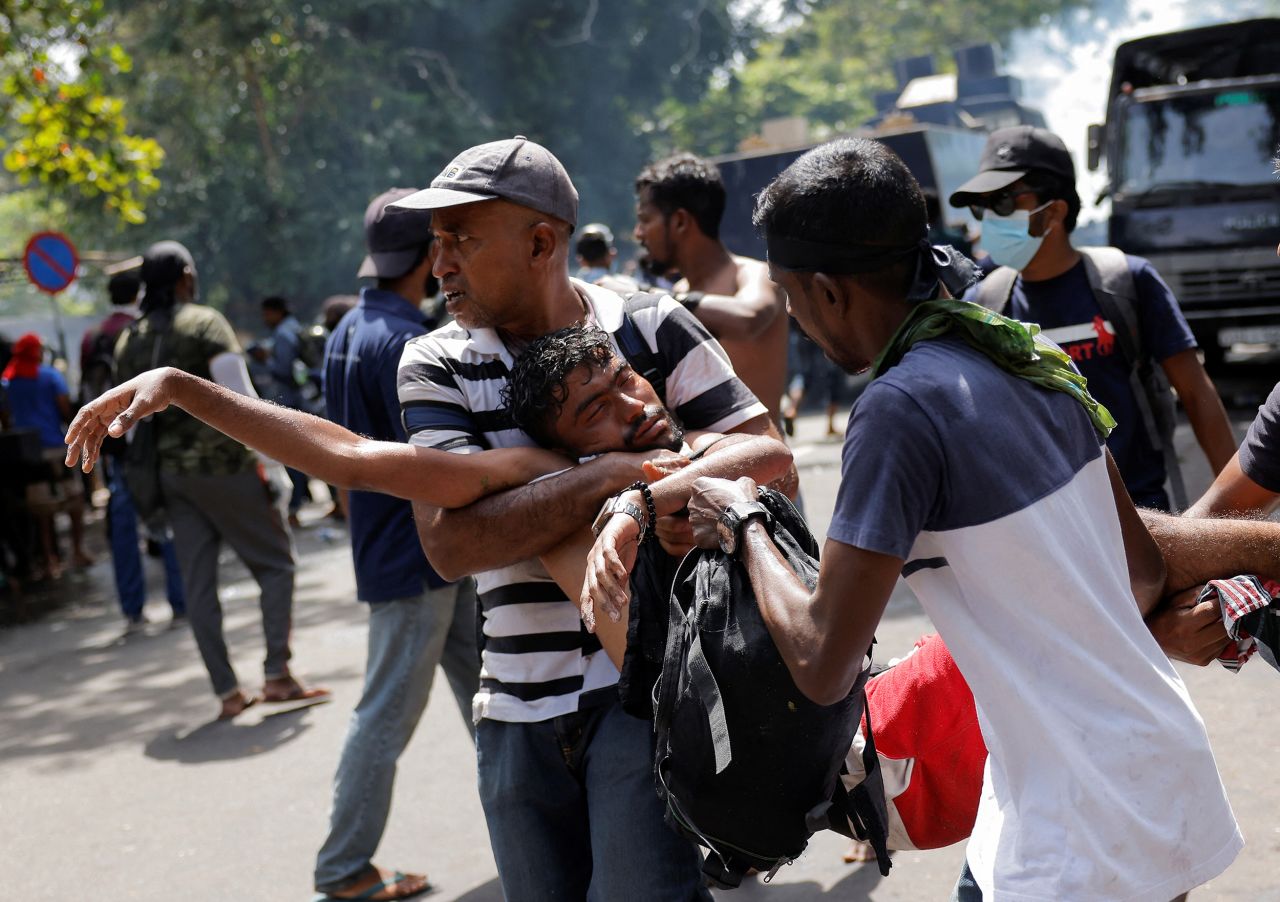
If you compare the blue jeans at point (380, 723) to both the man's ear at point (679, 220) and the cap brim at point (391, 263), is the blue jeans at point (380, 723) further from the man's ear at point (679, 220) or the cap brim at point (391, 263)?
the man's ear at point (679, 220)

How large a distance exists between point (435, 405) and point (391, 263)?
2.14 meters

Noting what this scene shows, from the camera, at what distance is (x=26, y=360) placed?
37.4 feet

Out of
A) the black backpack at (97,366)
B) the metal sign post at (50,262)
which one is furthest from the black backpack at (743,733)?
the metal sign post at (50,262)

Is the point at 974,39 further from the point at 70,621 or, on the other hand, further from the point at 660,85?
the point at 70,621

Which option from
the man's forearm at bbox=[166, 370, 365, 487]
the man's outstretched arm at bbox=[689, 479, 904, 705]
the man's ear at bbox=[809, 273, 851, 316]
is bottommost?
the man's outstretched arm at bbox=[689, 479, 904, 705]

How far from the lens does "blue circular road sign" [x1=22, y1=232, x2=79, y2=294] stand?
1169 cm

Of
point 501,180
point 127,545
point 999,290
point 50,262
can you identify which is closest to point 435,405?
point 501,180

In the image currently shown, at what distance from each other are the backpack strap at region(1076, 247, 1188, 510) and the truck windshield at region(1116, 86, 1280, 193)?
9.08m

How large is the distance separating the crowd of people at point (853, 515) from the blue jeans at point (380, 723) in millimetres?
1536

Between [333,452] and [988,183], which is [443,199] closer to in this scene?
[333,452]

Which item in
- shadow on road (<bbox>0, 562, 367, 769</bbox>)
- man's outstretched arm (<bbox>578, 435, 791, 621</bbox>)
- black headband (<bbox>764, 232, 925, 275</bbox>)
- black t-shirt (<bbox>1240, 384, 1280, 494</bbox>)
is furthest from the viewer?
shadow on road (<bbox>0, 562, 367, 769</bbox>)

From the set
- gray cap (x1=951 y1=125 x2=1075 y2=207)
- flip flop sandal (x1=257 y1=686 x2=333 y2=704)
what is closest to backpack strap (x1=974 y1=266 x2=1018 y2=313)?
gray cap (x1=951 y1=125 x2=1075 y2=207)

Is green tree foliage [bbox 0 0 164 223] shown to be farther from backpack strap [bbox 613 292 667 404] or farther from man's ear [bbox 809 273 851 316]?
man's ear [bbox 809 273 851 316]

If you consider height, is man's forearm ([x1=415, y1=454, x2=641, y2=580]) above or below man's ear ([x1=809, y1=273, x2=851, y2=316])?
below
